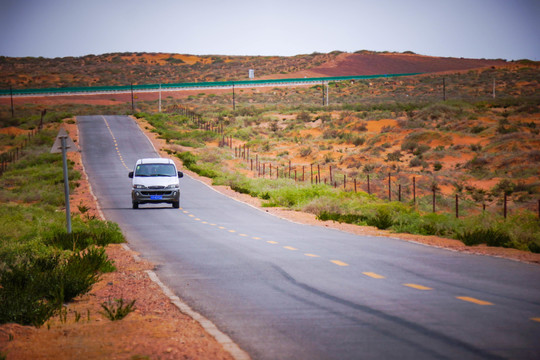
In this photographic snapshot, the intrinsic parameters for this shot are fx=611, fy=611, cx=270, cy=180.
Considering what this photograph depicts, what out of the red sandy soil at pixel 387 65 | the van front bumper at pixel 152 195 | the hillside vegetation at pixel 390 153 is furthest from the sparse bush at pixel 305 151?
the red sandy soil at pixel 387 65

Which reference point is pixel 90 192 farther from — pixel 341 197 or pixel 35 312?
pixel 35 312

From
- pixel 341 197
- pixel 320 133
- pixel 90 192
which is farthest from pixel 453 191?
pixel 320 133

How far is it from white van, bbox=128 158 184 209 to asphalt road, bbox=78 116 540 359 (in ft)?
24.2

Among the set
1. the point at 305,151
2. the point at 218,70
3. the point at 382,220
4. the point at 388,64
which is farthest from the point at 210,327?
the point at 218,70

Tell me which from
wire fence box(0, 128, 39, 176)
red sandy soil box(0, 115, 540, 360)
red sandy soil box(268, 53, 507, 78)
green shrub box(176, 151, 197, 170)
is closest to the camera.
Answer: red sandy soil box(0, 115, 540, 360)

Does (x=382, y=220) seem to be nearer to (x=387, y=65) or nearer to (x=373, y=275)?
(x=373, y=275)

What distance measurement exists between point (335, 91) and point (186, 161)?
8658 centimetres

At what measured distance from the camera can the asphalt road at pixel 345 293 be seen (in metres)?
6.87

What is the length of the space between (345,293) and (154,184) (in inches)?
758

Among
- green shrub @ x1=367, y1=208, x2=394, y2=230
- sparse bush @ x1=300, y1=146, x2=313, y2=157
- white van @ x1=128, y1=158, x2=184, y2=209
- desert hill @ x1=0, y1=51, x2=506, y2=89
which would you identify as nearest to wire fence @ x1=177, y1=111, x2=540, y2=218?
green shrub @ x1=367, y1=208, x2=394, y2=230

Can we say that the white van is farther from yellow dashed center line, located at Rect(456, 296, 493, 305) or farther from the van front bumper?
yellow dashed center line, located at Rect(456, 296, 493, 305)

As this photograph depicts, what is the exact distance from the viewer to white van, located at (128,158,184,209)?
1091 inches

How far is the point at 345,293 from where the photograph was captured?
973 cm

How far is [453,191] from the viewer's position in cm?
3522
